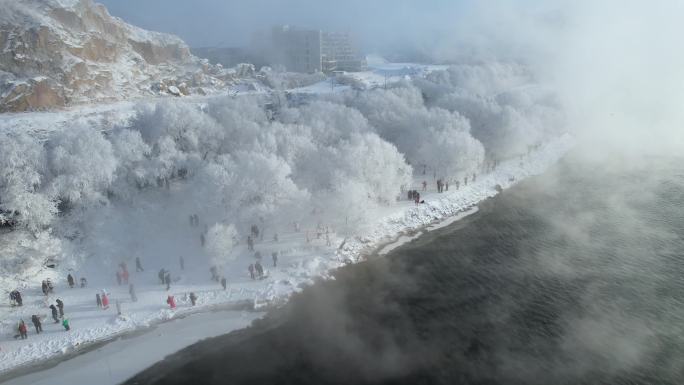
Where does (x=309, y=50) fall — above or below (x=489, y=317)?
above

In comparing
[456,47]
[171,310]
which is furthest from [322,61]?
[171,310]

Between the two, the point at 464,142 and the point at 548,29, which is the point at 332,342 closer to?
the point at 464,142

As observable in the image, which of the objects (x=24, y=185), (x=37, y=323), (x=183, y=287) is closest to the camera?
(x=37, y=323)

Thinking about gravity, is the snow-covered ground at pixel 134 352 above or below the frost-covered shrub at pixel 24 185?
below

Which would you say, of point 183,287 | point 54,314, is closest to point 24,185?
point 54,314

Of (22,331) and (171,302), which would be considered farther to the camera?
(171,302)

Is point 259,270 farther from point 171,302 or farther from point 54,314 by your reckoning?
point 54,314

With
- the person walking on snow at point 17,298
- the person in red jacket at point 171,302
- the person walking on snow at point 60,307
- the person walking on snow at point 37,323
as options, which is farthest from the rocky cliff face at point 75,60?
the person in red jacket at point 171,302

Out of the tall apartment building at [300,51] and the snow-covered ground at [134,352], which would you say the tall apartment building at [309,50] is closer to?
the tall apartment building at [300,51]

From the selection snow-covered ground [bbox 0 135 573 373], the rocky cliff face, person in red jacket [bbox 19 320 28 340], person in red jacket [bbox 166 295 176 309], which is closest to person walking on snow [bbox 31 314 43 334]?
snow-covered ground [bbox 0 135 573 373]
